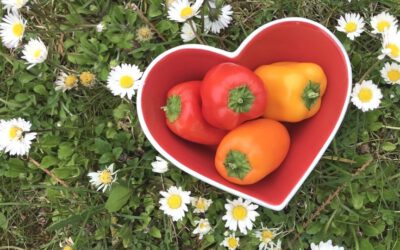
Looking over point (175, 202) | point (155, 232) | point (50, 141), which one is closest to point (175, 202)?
point (175, 202)

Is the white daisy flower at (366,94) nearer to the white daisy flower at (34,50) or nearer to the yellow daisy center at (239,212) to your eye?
the yellow daisy center at (239,212)

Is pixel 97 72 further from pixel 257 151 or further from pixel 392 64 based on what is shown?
pixel 392 64

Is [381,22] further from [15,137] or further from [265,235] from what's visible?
[15,137]

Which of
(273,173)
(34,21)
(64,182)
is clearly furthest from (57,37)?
(273,173)

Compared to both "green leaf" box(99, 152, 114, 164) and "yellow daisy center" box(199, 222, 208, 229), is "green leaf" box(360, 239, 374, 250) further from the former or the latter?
"green leaf" box(99, 152, 114, 164)

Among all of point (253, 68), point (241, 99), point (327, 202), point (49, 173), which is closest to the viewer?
point (241, 99)

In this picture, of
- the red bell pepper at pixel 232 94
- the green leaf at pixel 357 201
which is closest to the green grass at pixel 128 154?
the green leaf at pixel 357 201

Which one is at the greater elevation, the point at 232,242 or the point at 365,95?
the point at 365,95
